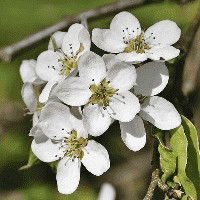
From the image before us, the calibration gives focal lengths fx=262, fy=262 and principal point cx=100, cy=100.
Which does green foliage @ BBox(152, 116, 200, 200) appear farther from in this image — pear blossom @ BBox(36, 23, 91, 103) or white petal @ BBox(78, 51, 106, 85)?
pear blossom @ BBox(36, 23, 91, 103)

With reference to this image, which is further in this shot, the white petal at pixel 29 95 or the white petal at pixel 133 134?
the white petal at pixel 29 95

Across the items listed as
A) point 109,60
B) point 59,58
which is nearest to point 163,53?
point 109,60

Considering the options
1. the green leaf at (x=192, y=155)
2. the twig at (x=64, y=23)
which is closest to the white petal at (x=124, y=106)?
the green leaf at (x=192, y=155)

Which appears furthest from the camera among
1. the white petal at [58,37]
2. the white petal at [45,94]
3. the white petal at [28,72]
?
the white petal at [28,72]

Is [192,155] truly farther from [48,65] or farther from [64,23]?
[64,23]

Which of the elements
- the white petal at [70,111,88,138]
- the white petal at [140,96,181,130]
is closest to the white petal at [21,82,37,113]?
the white petal at [70,111,88,138]

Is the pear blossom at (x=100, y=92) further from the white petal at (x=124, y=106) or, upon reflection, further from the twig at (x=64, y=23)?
the twig at (x=64, y=23)
